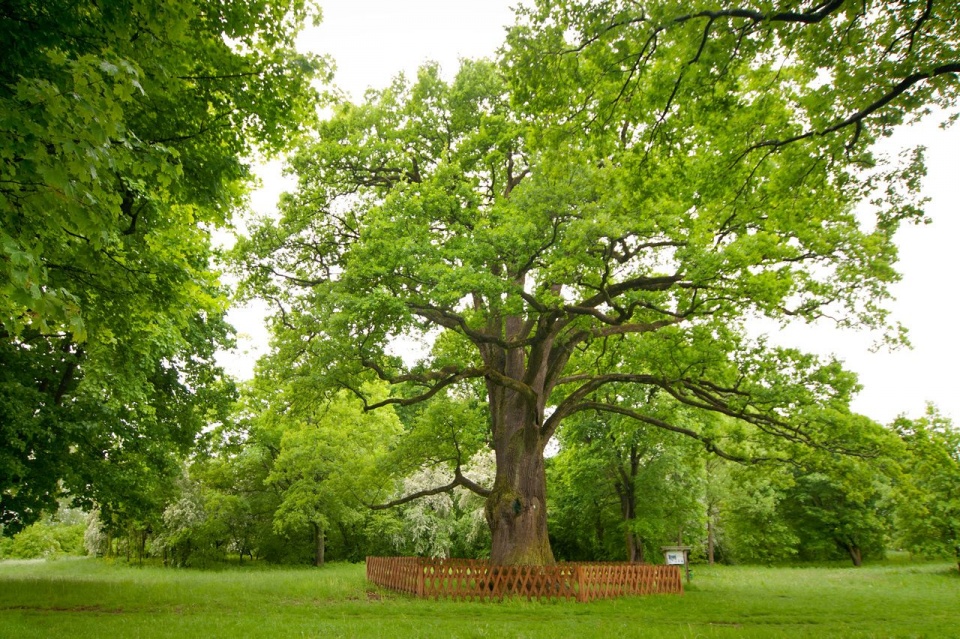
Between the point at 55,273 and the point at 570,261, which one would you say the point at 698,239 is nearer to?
the point at 570,261

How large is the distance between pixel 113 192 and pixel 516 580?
40.8 feet

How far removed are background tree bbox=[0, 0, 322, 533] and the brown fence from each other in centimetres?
851

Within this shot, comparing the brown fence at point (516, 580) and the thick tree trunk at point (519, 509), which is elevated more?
the thick tree trunk at point (519, 509)

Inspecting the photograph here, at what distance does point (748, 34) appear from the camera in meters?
7.46

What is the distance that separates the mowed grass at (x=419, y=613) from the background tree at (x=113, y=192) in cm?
343

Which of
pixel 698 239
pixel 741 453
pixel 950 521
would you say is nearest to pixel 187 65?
pixel 698 239

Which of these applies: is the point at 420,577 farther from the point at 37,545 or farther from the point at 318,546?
the point at 37,545

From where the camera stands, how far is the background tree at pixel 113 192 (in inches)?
163

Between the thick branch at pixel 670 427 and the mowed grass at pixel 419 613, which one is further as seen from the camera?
the thick branch at pixel 670 427

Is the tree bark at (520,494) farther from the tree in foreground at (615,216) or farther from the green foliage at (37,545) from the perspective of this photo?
the green foliage at (37,545)

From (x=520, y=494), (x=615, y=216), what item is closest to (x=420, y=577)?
(x=520, y=494)

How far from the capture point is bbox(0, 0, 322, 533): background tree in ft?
13.6

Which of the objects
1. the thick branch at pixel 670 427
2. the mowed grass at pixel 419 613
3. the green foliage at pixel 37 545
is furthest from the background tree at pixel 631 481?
the green foliage at pixel 37 545

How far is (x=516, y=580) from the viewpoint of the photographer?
14.9m
